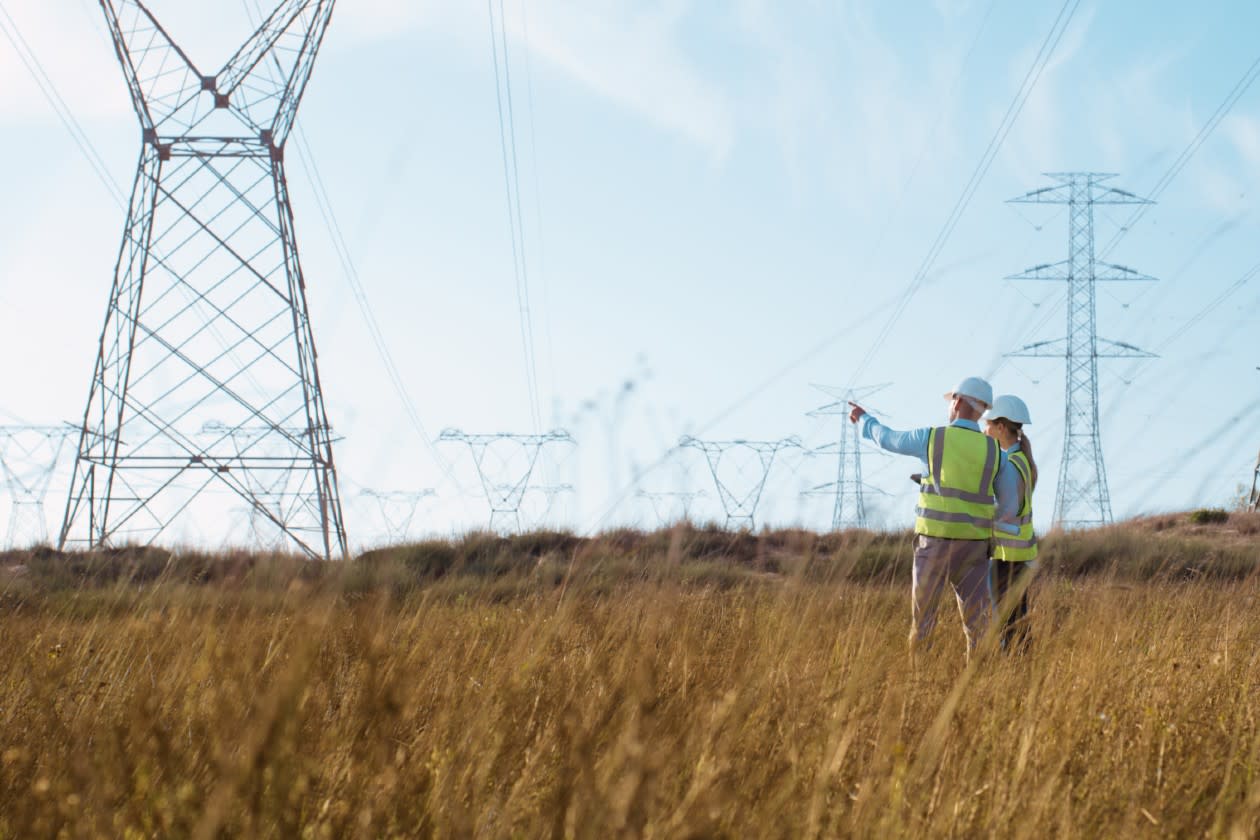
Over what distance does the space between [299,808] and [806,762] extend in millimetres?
1376

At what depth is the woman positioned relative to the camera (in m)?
7.53

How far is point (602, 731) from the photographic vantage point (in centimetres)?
339

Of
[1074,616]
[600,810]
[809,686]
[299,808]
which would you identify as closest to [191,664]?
[299,808]

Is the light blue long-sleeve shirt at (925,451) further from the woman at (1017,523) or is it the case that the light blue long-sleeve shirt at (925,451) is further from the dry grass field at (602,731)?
the dry grass field at (602,731)

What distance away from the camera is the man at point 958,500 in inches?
285

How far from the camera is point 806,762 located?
11.1ft

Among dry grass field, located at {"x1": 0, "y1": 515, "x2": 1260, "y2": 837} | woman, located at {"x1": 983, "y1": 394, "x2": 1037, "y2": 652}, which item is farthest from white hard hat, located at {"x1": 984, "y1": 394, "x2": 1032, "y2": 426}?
dry grass field, located at {"x1": 0, "y1": 515, "x2": 1260, "y2": 837}

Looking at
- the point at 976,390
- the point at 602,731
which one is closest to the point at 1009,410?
the point at 976,390

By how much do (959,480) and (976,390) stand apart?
0.61 metres

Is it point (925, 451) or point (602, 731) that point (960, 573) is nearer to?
point (925, 451)

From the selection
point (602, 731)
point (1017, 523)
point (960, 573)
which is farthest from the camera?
point (1017, 523)

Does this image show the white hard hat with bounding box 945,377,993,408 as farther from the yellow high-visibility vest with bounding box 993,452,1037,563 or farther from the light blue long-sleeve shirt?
the yellow high-visibility vest with bounding box 993,452,1037,563

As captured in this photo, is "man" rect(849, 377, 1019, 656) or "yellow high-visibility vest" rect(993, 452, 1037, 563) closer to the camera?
"man" rect(849, 377, 1019, 656)

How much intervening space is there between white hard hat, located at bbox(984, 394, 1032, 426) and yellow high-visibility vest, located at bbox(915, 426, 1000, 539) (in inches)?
34.4
